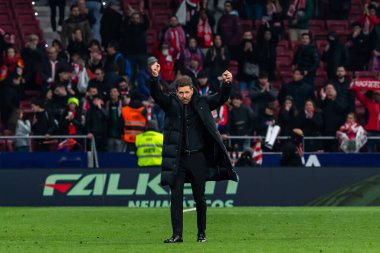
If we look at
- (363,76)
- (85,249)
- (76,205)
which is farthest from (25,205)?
(85,249)

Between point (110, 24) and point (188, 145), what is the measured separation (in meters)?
17.9

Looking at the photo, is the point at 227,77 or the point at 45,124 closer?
the point at 227,77

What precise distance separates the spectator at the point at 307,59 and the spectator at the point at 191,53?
2.33 metres

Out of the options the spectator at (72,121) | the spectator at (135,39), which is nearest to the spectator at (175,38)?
the spectator at (135,39)

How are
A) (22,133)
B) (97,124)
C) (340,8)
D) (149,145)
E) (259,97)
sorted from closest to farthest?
1. (149,145)
2. (97,124)
3. (22,133)
4. (259,97)
5. (340,8)

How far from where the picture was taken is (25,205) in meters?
26.5

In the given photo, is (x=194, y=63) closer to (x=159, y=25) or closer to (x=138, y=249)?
(x=159, y=25)

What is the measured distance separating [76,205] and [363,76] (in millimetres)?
9573

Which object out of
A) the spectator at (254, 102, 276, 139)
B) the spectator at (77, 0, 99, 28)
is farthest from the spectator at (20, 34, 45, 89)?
the spectator at (254, 102, 276, 139)

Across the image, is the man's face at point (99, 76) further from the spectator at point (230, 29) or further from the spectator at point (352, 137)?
the spectator at point (352, 137)

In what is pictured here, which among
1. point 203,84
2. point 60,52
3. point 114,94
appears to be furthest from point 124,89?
point 60,52

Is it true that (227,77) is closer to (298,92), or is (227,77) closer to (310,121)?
(310,121)

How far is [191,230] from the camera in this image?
18359mm

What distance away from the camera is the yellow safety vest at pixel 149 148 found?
25953 mm
